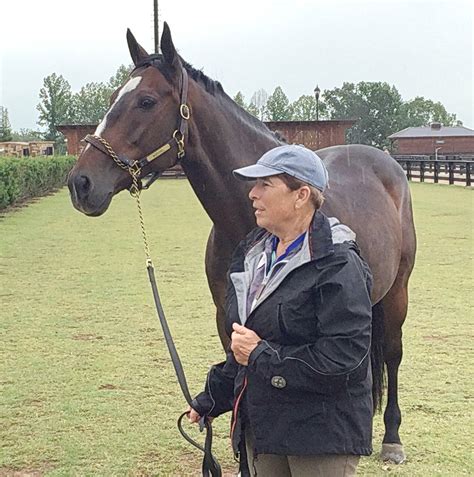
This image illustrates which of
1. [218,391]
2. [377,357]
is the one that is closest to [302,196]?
[218,391]

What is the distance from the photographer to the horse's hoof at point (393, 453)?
162 inches

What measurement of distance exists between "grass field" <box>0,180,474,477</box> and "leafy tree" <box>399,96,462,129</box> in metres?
69.1

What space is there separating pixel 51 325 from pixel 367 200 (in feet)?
13.1

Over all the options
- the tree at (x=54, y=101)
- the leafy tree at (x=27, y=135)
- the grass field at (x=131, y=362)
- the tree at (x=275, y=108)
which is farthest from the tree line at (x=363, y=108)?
the grass field at (x=131, y=362)

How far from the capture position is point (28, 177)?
2281 cm

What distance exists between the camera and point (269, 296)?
7.20 ft

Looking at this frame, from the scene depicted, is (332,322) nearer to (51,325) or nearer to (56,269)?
(51,325)

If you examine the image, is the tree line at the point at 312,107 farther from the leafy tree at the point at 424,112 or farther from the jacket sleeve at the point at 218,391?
the jacket sleeve at the point at 218,391

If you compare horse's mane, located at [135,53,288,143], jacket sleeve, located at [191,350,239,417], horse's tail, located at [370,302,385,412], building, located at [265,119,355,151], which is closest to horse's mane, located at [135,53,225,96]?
horse's mane, located at [135,53,288,143]

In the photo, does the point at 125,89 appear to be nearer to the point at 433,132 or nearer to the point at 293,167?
the point at 293,167

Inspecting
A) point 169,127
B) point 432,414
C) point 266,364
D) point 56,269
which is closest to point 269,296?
point 266,364

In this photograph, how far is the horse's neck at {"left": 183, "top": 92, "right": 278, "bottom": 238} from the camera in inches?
133

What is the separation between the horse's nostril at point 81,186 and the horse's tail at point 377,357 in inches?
79.7

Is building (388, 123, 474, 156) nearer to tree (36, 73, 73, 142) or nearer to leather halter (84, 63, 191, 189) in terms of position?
tree (36, 73, 73, 142)
